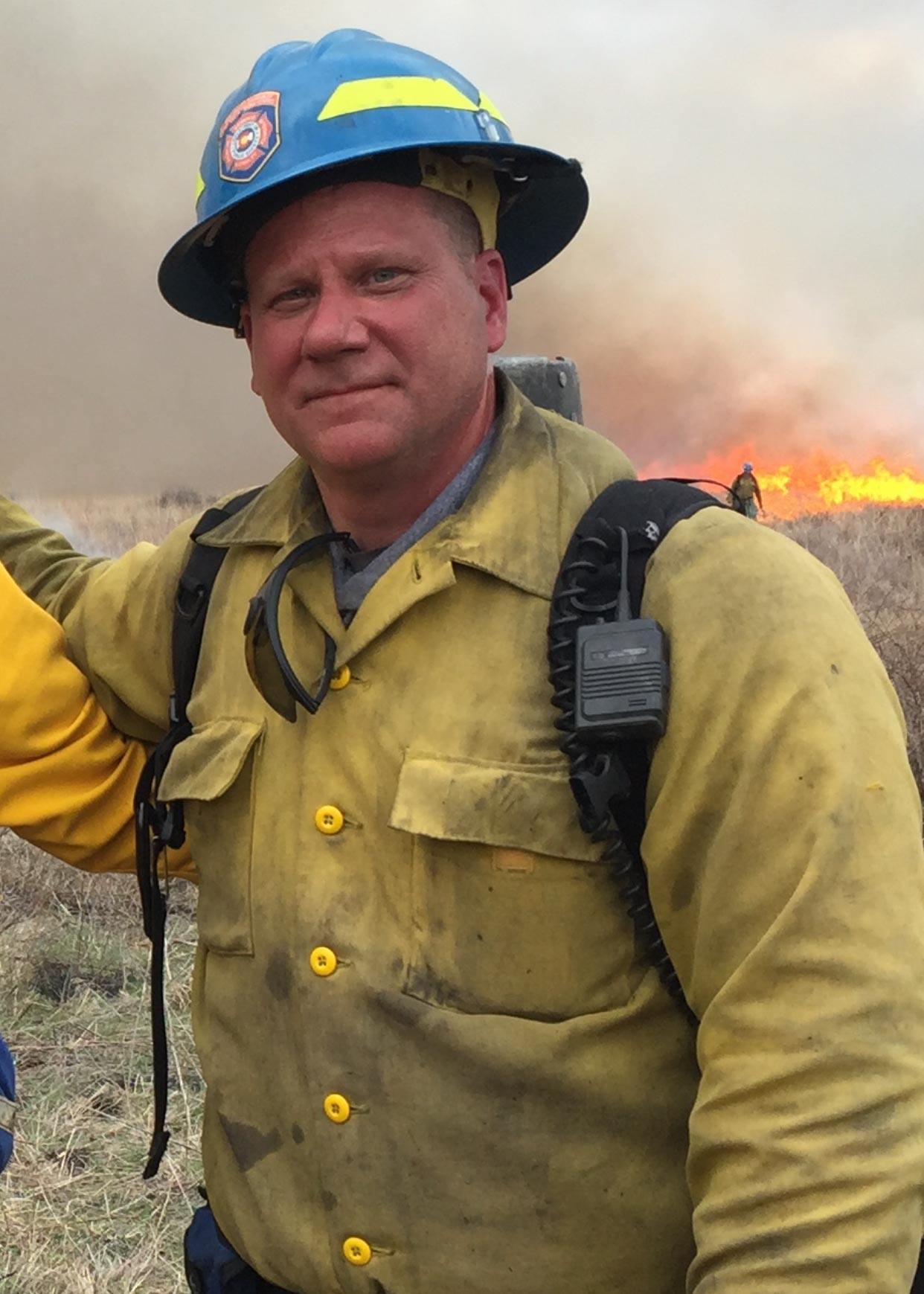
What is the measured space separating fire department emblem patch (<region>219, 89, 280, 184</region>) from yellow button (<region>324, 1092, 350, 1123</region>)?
1381 millimetres

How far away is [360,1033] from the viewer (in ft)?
5.17

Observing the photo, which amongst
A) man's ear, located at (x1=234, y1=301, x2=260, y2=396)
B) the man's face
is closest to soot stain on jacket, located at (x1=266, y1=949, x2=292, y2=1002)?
the man's face

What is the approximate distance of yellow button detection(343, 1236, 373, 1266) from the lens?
5.24 ft

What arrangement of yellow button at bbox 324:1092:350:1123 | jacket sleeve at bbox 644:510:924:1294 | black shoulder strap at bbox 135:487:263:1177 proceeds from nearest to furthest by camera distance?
jacket sleeve at bbox 644:510:924:1294, yellow button at bbox 324:1092:350:1123, black shoulder strap at bbox 135:487:263:1177

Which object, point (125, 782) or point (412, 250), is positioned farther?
point (125, 782)

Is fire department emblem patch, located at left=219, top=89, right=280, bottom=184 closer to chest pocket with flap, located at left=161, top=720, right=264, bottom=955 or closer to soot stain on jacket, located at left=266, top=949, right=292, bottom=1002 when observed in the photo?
chest pocket with flap, located at left=161, top=720, right=264, bottom=955

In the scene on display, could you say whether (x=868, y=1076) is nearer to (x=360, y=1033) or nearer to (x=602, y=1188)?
(x=602, y=1188)

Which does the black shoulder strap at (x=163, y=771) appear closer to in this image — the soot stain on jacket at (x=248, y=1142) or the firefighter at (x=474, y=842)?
the firefighter at (x=474, y=842)

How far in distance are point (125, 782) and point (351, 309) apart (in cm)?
109

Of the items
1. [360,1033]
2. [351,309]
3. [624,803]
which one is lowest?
[360,1033]

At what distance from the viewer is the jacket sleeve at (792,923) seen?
4.02 feet

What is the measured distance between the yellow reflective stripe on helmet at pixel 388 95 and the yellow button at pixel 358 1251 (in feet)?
5.47

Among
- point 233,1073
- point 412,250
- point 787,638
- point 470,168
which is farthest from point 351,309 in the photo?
point 233,1073

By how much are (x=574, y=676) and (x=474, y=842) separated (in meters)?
0.27
